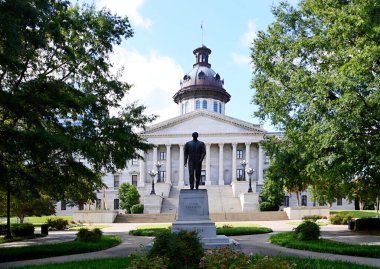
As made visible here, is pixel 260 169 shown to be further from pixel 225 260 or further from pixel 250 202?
pixel 225 260

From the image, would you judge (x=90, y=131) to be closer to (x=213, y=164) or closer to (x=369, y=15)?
(x=369, y=15)

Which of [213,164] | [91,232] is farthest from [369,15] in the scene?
[213,164]

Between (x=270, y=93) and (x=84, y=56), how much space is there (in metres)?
Result: 10.2

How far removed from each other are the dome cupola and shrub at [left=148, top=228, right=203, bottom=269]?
76491mm

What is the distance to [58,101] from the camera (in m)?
16.8

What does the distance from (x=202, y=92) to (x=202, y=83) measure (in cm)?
194

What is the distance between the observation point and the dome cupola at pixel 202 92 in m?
88.1

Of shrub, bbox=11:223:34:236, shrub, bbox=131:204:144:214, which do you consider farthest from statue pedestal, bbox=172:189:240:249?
shrub, bbox=131:204:144:214

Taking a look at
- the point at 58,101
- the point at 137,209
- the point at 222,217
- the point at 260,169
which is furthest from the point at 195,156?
the point at 260,169

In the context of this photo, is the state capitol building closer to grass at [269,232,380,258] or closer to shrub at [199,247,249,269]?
grass at [269,232,380,258]

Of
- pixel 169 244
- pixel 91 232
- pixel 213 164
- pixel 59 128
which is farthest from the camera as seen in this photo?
pixel 213 164

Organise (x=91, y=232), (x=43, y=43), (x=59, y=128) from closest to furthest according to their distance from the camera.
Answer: (x=43, y=43)
(x=59, y=128)
(x=91, y=232)

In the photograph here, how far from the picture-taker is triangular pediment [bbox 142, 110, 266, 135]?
78375mm

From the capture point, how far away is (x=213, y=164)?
260 feet
